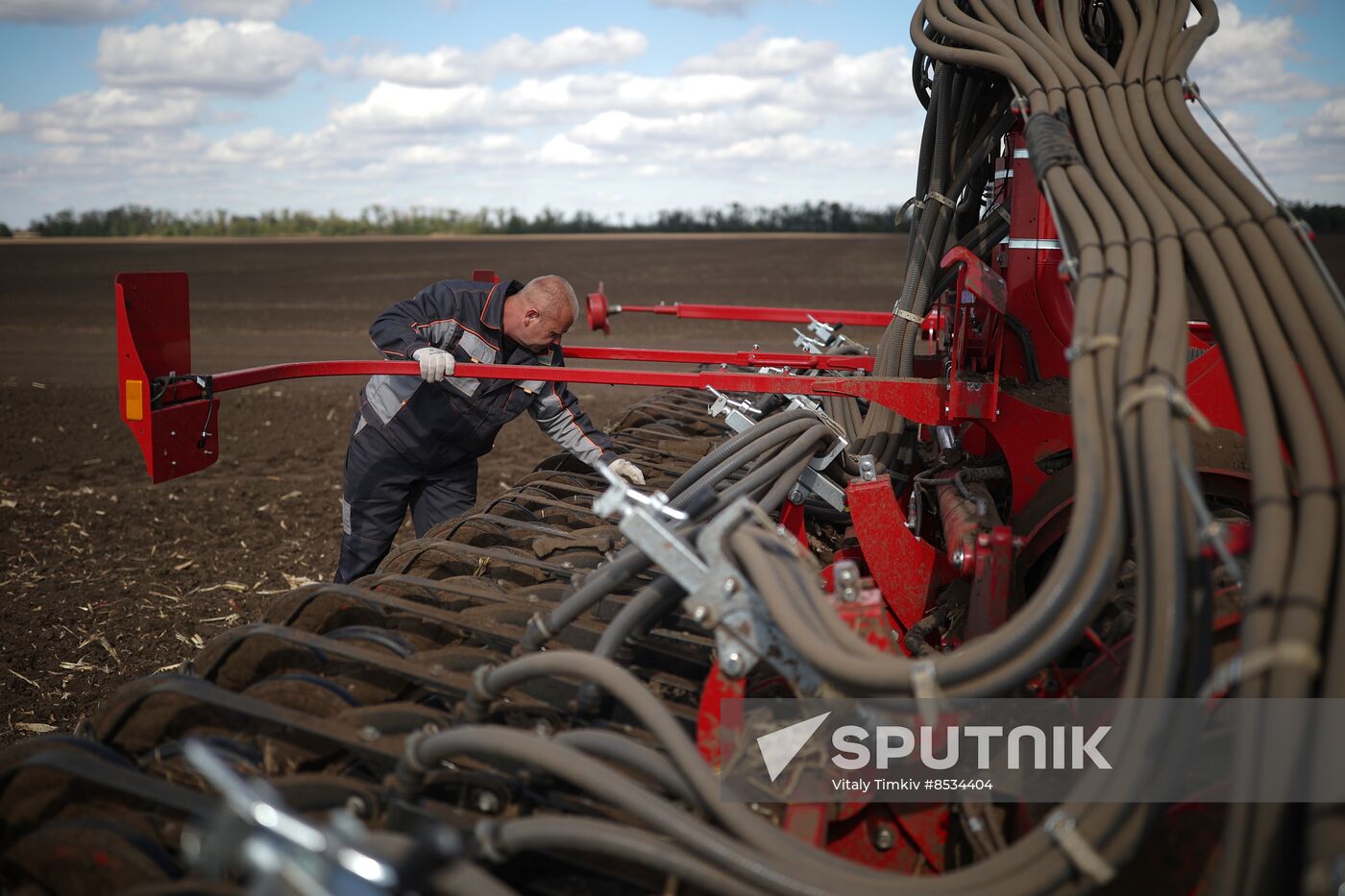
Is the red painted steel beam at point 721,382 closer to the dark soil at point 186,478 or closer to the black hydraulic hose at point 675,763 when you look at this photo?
the black hydraulic hose at point 675,763

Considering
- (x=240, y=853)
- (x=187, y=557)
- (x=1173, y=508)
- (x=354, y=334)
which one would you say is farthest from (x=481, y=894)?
(x=354, y=334)

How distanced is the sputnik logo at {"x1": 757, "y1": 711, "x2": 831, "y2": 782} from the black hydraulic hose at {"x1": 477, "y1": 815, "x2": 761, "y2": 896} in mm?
388

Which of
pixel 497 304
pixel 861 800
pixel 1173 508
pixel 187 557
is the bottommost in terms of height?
pixel 187 557

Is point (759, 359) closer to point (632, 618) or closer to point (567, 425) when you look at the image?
point (567, 425)

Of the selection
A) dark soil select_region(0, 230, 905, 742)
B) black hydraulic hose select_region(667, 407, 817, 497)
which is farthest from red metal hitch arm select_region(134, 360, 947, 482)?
dark soil select_region(0, 230, 905, 742)

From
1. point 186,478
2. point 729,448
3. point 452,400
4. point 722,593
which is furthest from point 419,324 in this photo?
point 186,478

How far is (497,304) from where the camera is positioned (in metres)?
4.20

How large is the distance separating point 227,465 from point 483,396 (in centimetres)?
472

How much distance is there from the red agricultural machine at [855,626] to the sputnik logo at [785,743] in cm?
7

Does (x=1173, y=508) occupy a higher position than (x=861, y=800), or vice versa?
(x=1173, y=508)

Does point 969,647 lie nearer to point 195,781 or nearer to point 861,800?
point 861,800

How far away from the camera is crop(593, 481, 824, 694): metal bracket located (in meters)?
1.89

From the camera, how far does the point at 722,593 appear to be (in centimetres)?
190

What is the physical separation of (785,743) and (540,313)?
255cm
